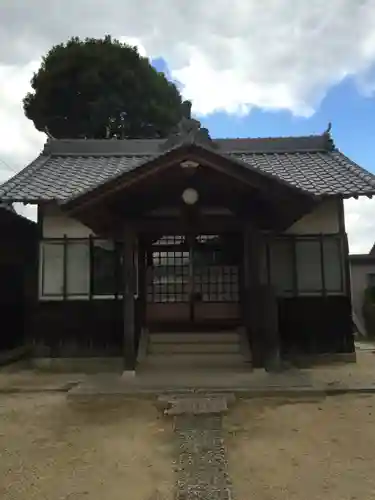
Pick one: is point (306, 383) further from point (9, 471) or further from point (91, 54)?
point (91, 54)

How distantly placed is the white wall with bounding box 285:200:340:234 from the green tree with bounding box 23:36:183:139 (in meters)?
13.3

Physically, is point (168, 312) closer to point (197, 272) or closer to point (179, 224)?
point (197, 272)

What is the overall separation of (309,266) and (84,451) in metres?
5.57

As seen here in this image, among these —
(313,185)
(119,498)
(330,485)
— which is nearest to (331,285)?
(313,185)

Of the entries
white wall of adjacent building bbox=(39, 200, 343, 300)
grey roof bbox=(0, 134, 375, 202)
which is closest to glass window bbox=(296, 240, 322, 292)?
white wall of adjacent building bbox=(39, 200, 343, 300)

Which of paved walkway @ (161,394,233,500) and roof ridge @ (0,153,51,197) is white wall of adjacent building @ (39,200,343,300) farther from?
paved walkway @ (161,394,233,500)

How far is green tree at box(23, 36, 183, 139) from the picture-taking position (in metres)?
20.1

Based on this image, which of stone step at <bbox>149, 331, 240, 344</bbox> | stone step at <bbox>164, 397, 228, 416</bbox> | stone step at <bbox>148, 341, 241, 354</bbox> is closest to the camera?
stone step at <bbox>164, 397, 228, 416</bbox>

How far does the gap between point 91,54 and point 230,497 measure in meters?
20.6

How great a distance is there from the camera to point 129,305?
268 inches

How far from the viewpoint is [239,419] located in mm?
5043

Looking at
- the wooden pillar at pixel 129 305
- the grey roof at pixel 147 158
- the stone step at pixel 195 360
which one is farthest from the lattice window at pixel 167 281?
the wooden pillar at pixel 129 305

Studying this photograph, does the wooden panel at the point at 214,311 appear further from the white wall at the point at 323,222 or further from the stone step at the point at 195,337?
the white wall at the point at 323,222

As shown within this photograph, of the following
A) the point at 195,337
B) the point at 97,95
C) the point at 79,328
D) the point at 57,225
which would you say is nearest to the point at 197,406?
the point at 195,337
